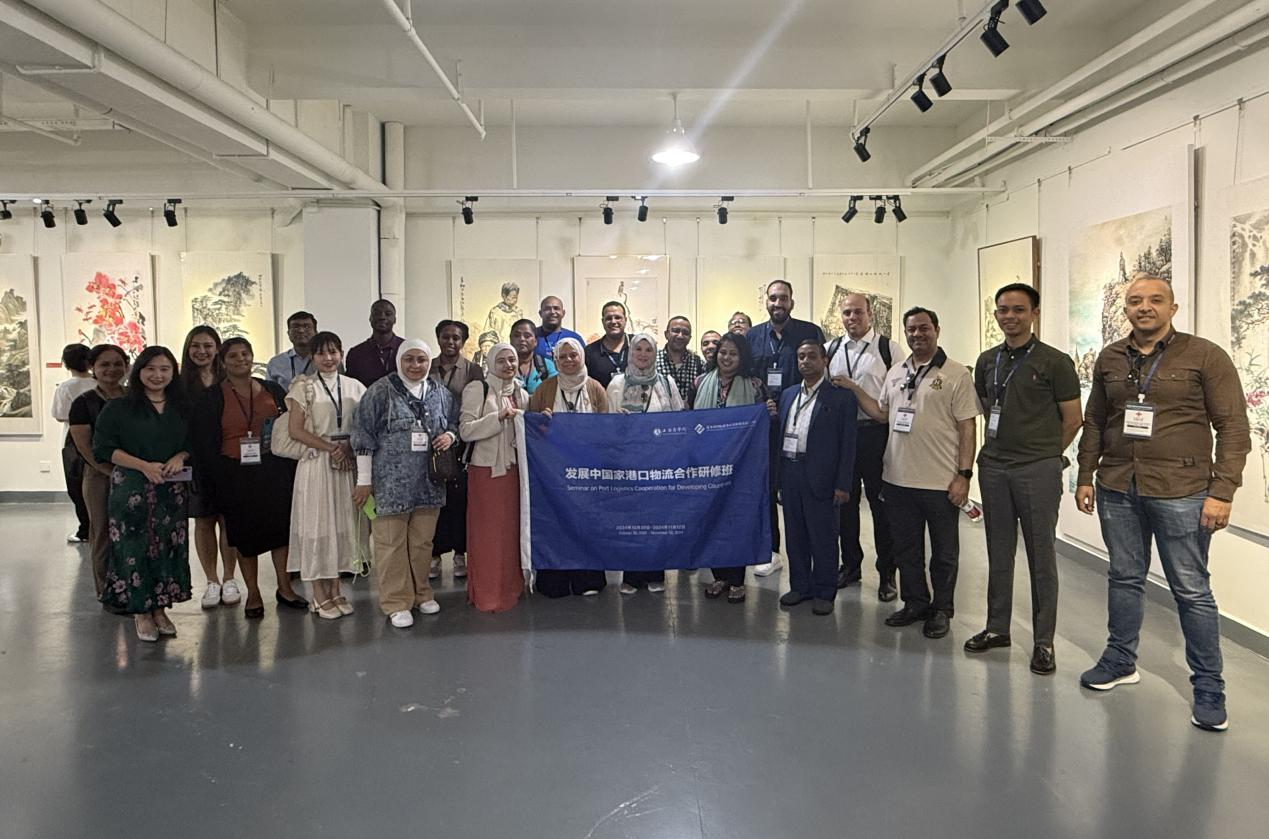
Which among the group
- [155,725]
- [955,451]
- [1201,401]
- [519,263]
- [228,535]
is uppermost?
[519,263]

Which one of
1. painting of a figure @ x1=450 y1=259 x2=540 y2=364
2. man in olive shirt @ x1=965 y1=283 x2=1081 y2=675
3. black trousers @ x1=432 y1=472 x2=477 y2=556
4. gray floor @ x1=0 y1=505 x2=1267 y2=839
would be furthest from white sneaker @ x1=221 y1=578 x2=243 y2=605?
man in olive shirt @ x1=965 y1=283 x2=1081 y2=675

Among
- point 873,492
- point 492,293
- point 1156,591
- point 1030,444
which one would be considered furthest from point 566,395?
point 492,293

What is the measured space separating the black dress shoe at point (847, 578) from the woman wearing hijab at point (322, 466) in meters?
3.00

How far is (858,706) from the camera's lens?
11.4ft

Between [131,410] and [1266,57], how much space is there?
177 inches

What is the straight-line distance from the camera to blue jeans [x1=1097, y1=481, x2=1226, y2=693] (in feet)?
10.4

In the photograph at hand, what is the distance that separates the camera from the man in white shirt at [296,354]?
5555mm

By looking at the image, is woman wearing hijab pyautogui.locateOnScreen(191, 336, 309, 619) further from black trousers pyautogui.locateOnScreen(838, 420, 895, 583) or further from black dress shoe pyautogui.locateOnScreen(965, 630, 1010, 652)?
black dress shoe pyautogui.locateOnScreen(965, 630, 1010, 652)

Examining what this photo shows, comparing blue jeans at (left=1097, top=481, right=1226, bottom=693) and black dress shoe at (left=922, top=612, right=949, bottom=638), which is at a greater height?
blue jeans at (left=1097, top=481, right=1226, bottom=693)

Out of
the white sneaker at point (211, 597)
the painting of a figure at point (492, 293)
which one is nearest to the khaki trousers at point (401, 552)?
the white sneaker at point (211, 597)

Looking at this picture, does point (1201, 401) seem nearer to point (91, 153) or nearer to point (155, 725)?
point (155, 725)

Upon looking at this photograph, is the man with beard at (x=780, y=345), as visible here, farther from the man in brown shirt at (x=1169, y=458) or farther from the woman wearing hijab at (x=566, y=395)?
the man in brown shirt at (x=1169, y=458)

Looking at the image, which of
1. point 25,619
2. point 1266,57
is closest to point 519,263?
point 25,619

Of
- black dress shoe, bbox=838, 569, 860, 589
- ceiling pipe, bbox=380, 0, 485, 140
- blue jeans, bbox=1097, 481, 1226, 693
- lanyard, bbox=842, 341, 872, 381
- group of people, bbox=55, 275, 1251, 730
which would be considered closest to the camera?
blue jeans, bbox=1097, 481, 1226, 693
